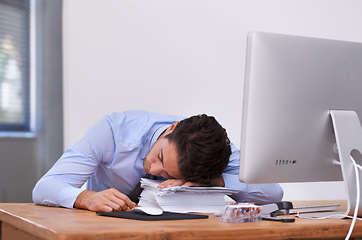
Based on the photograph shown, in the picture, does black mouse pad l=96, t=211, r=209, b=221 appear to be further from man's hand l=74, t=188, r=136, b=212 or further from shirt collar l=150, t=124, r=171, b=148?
shirt collar l=150, t=124, r=171, b=148

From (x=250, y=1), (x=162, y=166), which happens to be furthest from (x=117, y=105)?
(x=162, y=166)

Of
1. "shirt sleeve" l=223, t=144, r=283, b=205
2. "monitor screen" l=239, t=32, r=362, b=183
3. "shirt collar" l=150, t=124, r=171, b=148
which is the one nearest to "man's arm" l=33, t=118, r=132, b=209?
"shirt collar" l=150, t=124, r=171, b=148

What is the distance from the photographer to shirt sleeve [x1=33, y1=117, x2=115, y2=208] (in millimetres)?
1395

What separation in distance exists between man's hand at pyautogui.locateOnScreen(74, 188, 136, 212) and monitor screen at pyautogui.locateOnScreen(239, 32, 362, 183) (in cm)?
35

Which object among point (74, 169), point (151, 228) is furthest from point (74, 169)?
point (151, 228)

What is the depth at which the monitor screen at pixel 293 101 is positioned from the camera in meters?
1.10

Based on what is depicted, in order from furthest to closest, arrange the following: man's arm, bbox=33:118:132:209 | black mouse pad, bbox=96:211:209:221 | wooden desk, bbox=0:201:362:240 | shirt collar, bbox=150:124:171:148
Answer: shirt collar, bbox=150:124:171:148 → man's arm, bbox=33:118:132:209 → black mouse pad, bbox=96:211:209:221 → wooden desk, bbox=0:201:362:240

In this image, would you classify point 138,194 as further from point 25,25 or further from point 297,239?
point 25,25

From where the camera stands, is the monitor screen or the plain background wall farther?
the plain background wall

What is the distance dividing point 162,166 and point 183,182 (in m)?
0.09

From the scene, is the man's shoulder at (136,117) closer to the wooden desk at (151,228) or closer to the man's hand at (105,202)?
the man's hand at (105,202)

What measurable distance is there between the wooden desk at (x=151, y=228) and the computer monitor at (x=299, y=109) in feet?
0.47

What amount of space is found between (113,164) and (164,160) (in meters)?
Answer: 0.31

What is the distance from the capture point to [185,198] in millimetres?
1291
